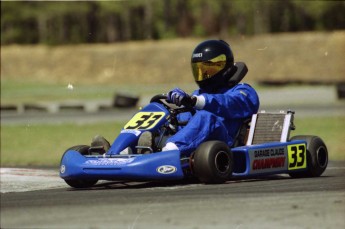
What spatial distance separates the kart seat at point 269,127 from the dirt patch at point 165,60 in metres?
36.3

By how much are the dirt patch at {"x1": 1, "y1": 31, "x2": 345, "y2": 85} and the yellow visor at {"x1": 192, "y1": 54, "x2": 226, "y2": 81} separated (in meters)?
36.4

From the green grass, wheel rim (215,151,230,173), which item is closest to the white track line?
wheel rim (215,151,230,173)

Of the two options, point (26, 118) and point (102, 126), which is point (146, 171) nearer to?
point (102, 126)

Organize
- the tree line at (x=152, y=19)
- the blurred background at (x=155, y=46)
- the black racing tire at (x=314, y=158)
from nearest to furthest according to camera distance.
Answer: the black racing tire at (x=314, y=158) → the blurred background at (x=155, y=46) → the tree line at (x=152, y=19)

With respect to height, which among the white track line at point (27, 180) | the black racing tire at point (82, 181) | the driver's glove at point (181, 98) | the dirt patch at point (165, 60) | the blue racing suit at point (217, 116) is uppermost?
the driver's glove at point (181, 98)

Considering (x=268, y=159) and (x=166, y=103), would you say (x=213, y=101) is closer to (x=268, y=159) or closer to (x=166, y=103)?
(x=166, y=103)

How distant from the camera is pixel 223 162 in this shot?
7.90m

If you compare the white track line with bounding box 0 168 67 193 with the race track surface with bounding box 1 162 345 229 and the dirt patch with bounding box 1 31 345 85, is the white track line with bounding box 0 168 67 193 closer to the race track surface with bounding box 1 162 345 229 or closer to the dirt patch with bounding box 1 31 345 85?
the race track surface with bounding box 1 162 345 229

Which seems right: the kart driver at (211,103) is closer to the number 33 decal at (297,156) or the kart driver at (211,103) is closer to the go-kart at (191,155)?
the go-kart at (191,155)

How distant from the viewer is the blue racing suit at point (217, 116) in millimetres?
7902

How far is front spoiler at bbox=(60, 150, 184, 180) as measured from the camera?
7586mm

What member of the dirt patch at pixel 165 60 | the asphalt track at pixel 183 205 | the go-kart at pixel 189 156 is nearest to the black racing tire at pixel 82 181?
the go-kart at pixel 189 156

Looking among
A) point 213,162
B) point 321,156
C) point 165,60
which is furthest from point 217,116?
point 165,60

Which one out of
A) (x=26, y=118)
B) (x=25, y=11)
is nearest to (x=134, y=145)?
(x=26, y=118)
